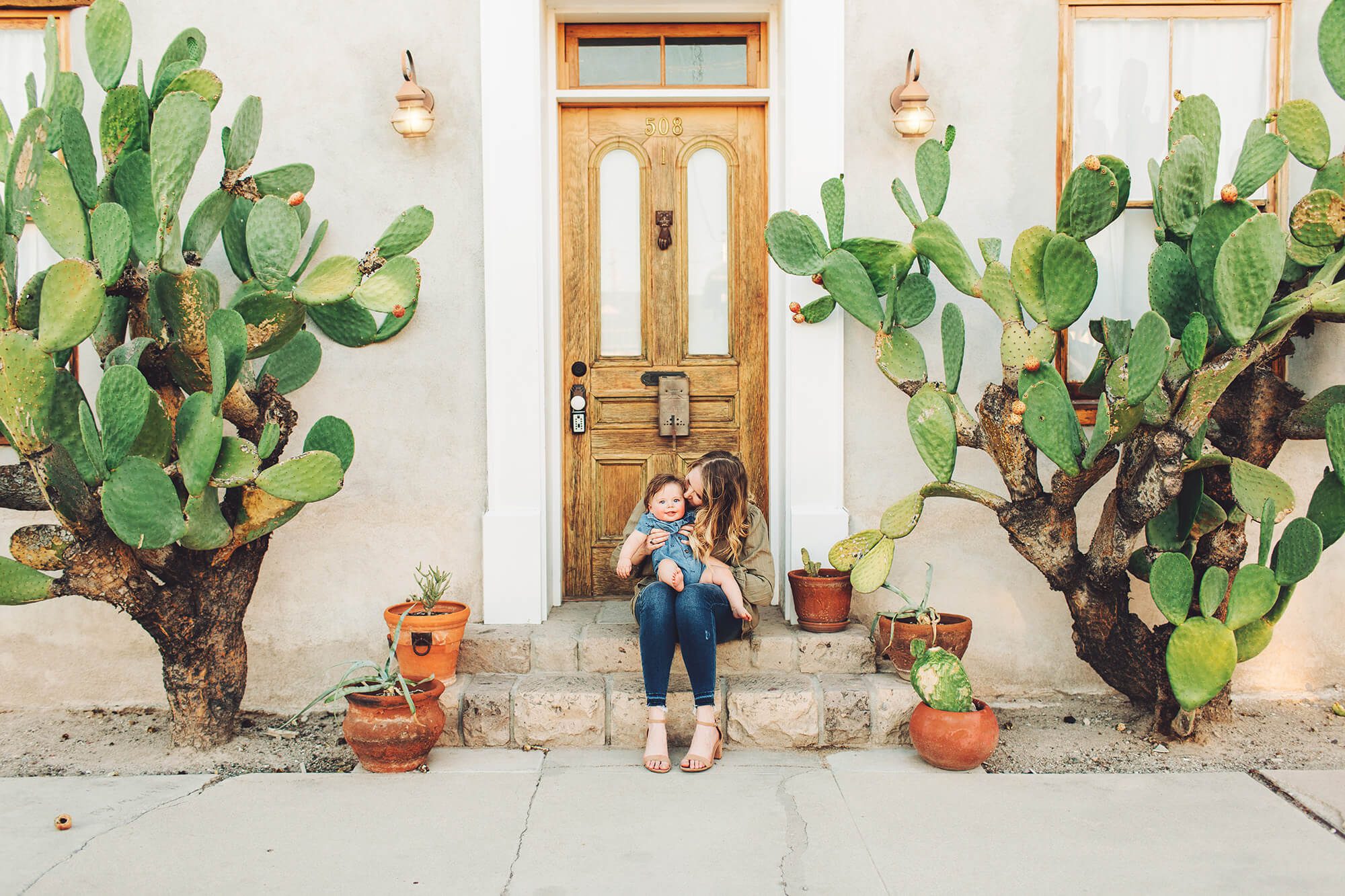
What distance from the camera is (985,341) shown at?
14.5 ft

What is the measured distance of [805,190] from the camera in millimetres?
4344

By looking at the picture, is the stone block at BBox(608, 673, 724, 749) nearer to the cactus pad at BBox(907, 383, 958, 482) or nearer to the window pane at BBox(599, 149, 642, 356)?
the cactus pad at BBox(907, 383, 958, 482)

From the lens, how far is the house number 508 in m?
4.71

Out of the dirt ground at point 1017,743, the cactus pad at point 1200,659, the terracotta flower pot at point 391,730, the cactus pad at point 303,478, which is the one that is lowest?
the dirt ground at point 1017,743

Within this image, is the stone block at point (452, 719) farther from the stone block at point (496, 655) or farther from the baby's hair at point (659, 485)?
the baby's hair at point (659, 485)

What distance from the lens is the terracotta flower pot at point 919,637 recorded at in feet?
13.1

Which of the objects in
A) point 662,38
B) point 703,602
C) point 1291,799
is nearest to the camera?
point 1291,799

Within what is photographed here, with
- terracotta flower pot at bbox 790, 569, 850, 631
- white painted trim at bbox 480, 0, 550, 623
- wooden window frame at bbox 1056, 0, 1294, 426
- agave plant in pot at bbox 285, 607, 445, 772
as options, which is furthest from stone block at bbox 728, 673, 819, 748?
A: wooden window frame at bbox 1056, 0, 1294, 426

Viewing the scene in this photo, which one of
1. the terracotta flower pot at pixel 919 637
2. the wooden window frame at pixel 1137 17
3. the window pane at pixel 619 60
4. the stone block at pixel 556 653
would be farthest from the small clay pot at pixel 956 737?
the window pane at pixel 619 60

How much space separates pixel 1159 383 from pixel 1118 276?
1290 millimetres

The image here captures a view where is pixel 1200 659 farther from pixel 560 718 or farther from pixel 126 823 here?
pixel 126 823

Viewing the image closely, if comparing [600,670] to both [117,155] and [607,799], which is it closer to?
[607,799]

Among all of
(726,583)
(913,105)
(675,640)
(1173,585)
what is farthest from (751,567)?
(913,105)

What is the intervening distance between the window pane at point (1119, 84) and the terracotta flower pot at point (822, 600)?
2148 millimetres
